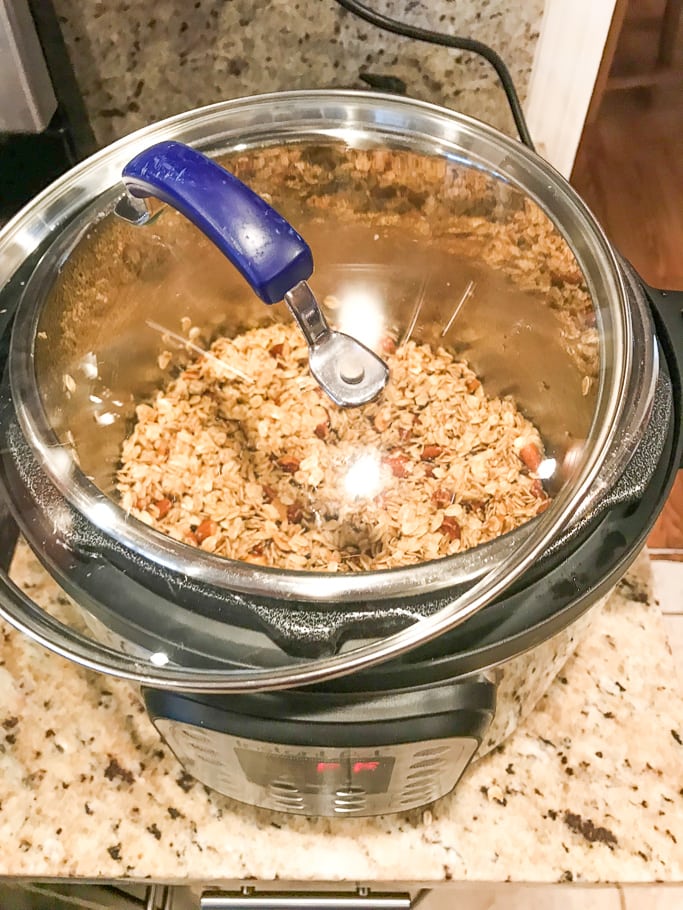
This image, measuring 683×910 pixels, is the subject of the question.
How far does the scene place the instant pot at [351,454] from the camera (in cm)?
50

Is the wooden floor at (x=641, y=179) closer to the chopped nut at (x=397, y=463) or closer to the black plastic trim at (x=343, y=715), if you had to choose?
the chopped nut at (x=397, y=463)

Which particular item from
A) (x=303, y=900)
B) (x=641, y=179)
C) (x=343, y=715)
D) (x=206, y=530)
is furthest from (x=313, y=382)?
(x=641, y=179)

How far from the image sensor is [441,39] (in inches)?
33.2

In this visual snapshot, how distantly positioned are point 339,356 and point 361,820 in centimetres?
43

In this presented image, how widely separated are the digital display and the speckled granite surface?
0.77 meters

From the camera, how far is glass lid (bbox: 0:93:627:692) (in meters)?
0.65

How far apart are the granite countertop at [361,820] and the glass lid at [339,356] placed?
22 centimetres

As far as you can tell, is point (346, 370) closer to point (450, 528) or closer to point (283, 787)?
point (450, 528)

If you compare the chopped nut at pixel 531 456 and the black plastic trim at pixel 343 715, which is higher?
the chopped nut at pixel 531 456

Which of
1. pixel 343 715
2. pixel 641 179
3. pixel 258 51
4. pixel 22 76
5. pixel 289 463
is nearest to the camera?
pixel 343 715

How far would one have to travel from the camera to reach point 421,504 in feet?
2.38

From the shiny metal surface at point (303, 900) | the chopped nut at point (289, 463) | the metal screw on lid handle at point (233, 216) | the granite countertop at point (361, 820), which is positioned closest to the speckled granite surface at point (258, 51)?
the metal screw on lid handle at point (233, 216)

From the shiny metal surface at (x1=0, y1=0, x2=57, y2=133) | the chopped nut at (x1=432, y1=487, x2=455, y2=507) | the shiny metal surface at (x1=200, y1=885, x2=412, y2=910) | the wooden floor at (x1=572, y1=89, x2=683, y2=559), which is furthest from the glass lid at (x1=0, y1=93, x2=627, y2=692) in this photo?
the wooden floor at (x1=572, y1=89, x2=683, y2=559)

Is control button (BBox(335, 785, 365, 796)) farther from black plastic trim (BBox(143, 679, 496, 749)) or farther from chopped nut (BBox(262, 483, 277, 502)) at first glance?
chopped nut (BBox(262, 483, 277, 502))
